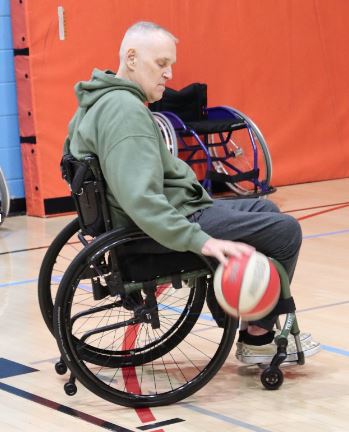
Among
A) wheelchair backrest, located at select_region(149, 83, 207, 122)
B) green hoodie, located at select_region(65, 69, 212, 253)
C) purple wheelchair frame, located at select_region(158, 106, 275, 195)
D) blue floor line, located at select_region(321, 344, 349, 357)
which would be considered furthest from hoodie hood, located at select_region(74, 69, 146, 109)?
wheelchair backrest, located at select_region(149, 83, 207, 122)

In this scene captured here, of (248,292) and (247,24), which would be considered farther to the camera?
(247,24)

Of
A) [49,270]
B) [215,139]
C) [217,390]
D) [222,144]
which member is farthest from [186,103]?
[217,390]

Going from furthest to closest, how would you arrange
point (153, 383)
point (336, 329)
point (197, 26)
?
point (197, 26) → point (336, 329) → point (153, 383)

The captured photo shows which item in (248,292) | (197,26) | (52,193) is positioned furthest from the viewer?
(197,26)

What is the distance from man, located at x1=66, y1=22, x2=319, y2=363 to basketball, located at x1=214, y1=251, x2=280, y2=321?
3cm

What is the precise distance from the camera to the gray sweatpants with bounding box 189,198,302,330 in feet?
8.50

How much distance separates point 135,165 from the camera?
246 centimetres

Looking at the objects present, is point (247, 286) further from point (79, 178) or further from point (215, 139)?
point (215, 139)

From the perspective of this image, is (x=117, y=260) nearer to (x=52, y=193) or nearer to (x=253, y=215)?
(x=253, y=215)

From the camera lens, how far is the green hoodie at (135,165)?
95.9 inches

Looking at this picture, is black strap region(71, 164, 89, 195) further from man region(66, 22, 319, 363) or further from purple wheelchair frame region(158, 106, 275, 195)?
purple wheelchair frame region(158, 106, 275, 195)

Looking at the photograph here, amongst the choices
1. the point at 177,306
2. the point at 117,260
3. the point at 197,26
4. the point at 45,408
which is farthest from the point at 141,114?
the point at 197,26

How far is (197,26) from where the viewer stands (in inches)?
249

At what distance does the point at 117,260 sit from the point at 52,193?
3370 mm
